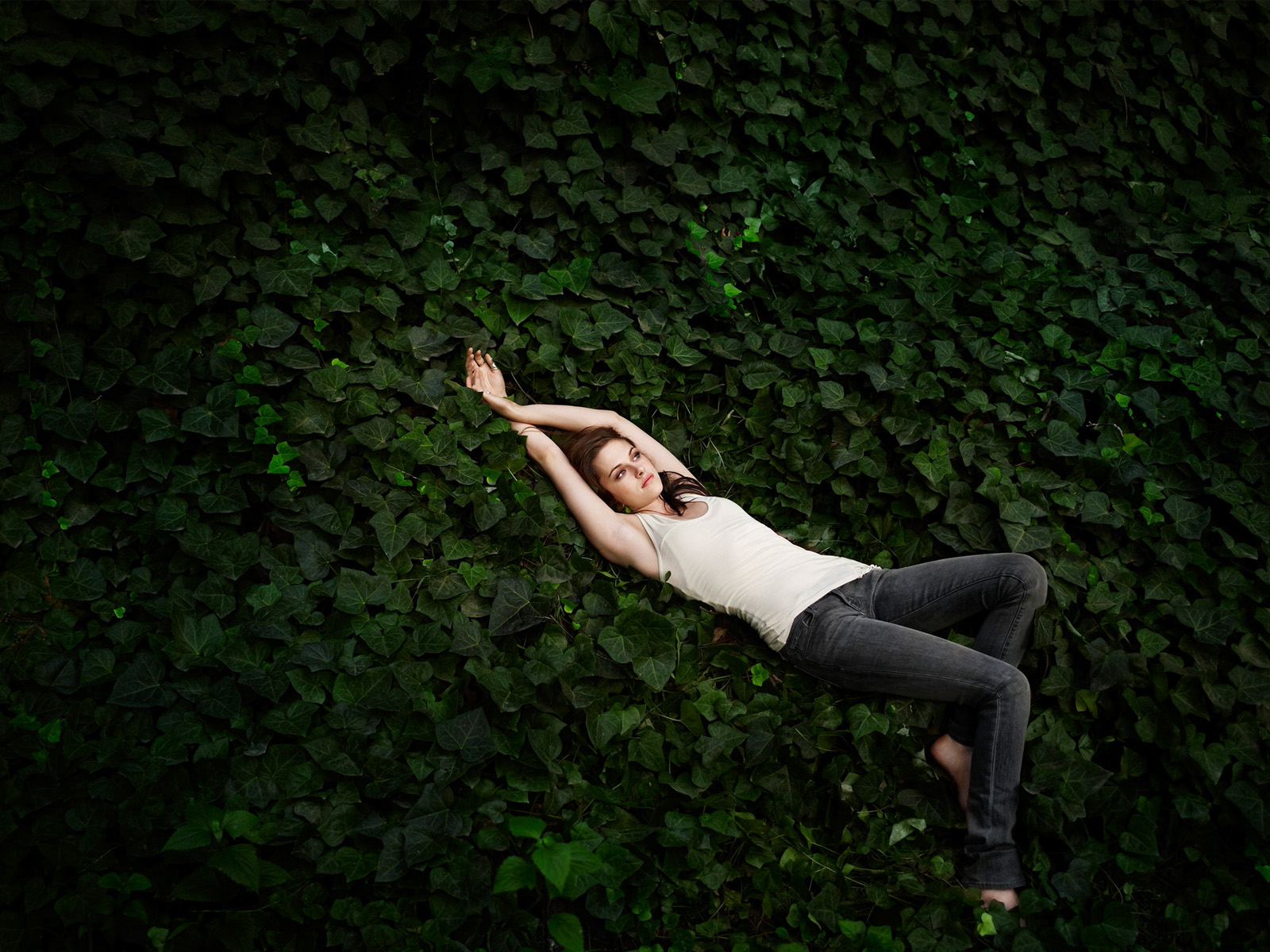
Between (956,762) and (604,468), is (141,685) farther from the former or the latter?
(956,762)

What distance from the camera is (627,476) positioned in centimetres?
332

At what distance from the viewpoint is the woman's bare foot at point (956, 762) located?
3002 mm

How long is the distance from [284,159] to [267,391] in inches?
37.4

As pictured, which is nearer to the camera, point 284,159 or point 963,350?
point 284,159

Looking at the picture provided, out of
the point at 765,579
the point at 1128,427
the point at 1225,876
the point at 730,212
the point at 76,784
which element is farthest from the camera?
the point at 730,212

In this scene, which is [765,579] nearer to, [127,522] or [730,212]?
[730,212]

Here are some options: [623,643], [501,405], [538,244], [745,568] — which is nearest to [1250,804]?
[745,568]

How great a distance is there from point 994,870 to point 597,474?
1.95m

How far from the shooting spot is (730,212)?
4.02m

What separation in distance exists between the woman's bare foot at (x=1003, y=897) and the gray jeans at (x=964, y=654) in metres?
0.02

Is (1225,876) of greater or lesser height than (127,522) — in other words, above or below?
above

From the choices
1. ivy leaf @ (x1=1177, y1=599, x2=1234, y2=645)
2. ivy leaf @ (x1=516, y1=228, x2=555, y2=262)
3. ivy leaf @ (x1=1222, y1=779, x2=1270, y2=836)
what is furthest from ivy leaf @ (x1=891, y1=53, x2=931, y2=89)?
ivy leaf @ (x1=1222, y1=779, x2=1270, y2=836)

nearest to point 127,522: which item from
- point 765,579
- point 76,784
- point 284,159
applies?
point 76,784

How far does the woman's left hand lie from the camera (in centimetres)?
345
